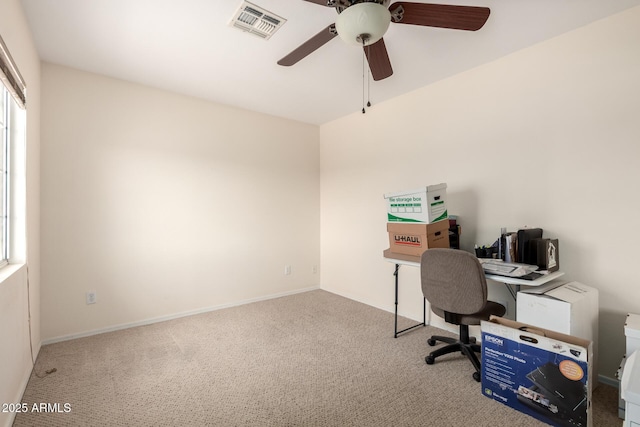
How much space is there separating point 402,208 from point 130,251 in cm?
275

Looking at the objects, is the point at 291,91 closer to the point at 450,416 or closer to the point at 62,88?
the point at 62,88

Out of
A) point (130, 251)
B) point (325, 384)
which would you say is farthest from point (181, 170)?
point (325, 384)

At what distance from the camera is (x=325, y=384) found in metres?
2.08

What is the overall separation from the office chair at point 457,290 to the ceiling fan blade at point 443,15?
139cm

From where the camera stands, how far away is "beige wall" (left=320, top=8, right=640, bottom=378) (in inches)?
80.5

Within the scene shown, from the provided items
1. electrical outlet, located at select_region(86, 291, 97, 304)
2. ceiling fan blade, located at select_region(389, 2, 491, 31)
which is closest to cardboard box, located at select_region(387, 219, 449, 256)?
ceiling fan blade, located at select_region(389, 2, 491, 31)

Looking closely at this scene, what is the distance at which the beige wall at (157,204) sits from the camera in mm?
2746

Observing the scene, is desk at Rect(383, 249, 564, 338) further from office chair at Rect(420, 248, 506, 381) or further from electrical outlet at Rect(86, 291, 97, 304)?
electrical outlet at Rect(86, 291, 97, 304)

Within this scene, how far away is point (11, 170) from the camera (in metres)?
2.03

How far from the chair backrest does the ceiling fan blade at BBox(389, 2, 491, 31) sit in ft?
4.56

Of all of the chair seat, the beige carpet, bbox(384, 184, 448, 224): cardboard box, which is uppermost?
bbox(384, 184, 448, 224): cardboard box

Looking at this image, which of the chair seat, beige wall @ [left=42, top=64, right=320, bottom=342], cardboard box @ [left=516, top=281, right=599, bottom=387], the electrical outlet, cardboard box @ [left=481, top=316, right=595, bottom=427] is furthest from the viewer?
the electrical outlet

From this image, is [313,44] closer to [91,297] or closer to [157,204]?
[157,204]

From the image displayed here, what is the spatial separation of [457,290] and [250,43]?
7.95ft
